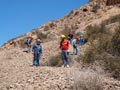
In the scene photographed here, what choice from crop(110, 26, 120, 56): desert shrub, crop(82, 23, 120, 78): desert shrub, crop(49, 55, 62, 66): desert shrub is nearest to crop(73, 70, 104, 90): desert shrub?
crop(82, 23, 120, 78): desert shrub

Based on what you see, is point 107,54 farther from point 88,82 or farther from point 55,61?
point 88,82

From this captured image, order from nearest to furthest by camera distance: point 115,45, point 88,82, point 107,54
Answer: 1. point 88,82
2. point 107,54
3. point 115,45

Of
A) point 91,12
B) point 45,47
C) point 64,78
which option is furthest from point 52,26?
point 64,78

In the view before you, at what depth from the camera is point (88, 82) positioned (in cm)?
1244

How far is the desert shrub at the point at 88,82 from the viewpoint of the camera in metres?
12.4

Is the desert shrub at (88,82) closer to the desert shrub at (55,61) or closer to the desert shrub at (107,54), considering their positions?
the desert shrub at (107,54)

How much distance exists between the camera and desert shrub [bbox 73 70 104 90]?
1239 centimetres

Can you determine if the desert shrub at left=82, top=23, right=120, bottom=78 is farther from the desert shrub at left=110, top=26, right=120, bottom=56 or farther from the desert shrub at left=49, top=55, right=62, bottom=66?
the desert shrub at left=49, top=55, right=62, bottom=66

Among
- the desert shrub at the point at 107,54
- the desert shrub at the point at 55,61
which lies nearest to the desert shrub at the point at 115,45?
the desert shrub at the point at 107,54

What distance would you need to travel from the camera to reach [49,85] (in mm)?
13477

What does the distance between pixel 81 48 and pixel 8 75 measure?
1178 centimetres

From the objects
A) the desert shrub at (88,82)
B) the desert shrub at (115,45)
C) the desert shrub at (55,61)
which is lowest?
the desert shrub at (88,82)

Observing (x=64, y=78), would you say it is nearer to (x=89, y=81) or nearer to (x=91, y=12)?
(x=89, y=81)

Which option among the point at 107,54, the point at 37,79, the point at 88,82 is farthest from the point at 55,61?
the point at 88,82
